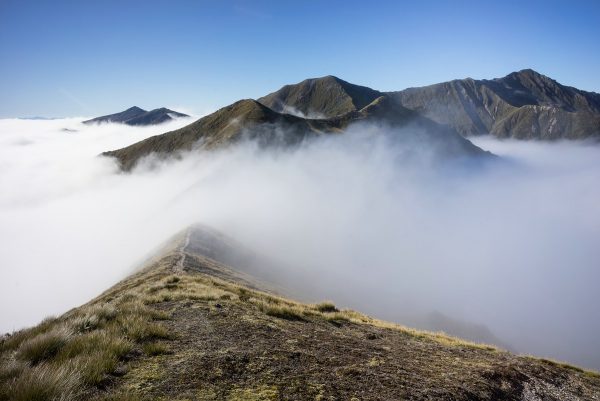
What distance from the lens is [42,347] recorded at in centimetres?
923

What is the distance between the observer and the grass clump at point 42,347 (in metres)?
8.88

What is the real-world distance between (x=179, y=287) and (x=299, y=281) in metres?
51.6

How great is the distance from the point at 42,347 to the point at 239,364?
467 centimetres

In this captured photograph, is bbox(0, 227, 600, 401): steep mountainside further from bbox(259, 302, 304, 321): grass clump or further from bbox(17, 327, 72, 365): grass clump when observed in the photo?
bbox(259, 302, 304, 321): grass clump

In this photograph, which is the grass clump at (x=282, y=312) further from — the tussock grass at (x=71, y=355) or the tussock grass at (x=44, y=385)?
the tussock grass at (x=44, y=385)

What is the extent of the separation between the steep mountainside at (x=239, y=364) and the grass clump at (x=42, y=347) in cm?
2

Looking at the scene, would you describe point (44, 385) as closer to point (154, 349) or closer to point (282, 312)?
point (154, 349)

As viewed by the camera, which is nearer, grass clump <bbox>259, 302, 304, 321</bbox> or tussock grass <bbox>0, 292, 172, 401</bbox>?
tussock grass <bbox>0, 292, 172, 401</bbox>

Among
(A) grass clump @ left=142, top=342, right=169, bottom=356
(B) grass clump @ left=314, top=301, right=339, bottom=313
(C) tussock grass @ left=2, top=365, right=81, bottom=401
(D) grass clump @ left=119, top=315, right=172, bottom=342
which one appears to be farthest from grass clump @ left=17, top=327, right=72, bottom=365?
(B) grass clump @ left=314, top=301, right=339, bottom=313

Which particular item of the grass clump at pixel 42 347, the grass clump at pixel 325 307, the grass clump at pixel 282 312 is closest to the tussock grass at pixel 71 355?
the grass clump at pixel 42 347

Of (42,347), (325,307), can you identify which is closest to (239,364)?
(42,347)

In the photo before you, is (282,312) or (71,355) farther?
(282,312)

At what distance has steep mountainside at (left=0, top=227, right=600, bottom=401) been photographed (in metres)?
7.85

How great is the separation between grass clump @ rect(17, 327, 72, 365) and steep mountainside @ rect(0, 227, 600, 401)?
0.02 metres
